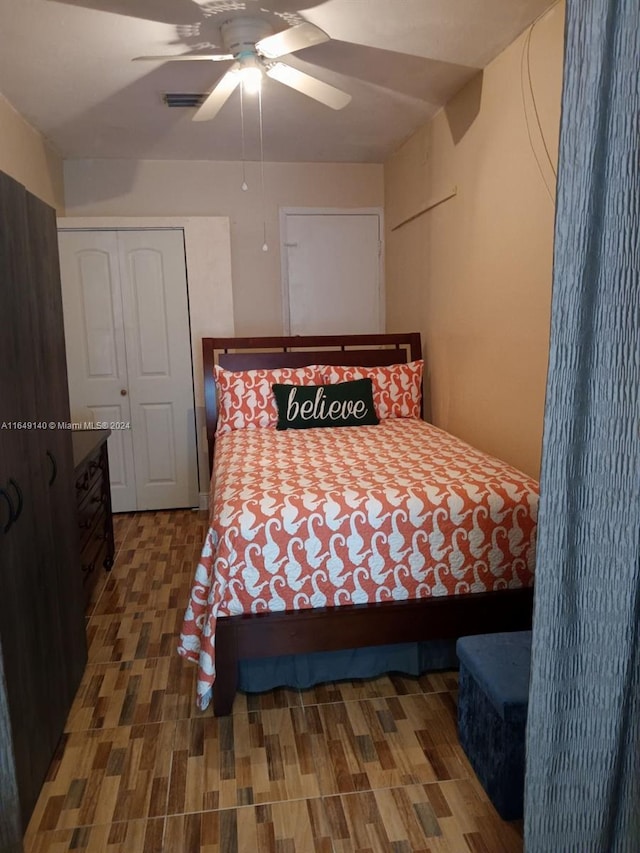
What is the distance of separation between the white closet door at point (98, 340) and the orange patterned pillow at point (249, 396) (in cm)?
100

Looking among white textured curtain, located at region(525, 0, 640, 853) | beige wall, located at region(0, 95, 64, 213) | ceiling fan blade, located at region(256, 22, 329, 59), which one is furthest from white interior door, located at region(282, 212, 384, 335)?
white textured curtain, located at region(525, 0, 640, 853)

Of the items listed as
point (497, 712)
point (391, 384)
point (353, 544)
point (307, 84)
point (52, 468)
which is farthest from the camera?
point (391, 384)

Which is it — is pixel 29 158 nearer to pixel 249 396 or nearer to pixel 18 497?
pixel 249 396

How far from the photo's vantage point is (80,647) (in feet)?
7.30

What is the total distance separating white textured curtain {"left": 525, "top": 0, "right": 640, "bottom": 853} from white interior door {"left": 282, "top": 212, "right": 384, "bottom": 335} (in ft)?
11.8

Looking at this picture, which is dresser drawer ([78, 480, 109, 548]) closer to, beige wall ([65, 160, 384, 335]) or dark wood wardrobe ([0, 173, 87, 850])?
dark wood wardrobe ([0, 173, 87, 850])

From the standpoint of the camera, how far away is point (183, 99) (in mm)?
3121

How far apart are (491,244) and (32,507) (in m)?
2.26

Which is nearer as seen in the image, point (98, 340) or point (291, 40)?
point (291, 40)

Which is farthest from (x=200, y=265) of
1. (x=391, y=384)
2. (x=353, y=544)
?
(x=353, y=544)

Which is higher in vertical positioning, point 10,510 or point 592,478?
point 592,478

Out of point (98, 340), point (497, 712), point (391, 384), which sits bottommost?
point (497, 712)

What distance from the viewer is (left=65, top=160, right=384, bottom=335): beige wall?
13.7 feet

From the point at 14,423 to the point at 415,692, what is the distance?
1.58 metres
